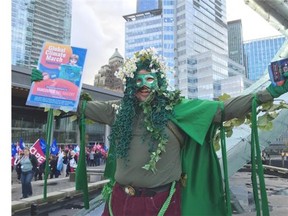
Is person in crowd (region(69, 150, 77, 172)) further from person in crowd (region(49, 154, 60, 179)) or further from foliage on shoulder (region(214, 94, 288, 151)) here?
foliage on shoulder (region(214, 94, 288, 151))

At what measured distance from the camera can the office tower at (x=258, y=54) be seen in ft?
447

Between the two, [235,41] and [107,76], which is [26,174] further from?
[235,41]

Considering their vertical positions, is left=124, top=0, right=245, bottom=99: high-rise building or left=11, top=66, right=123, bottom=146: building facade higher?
left=124, top=0, right=245, bottom=99: high-rise building

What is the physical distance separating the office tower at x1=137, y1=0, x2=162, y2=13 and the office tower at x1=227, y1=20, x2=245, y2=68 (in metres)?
57.7

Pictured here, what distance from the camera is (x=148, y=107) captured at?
10.0 feet

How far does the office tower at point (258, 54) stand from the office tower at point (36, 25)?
98045mm

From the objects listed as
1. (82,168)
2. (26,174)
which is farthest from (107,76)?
(82,168)

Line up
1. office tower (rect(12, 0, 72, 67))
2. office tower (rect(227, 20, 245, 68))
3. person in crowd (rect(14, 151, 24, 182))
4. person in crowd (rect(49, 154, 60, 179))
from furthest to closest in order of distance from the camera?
1. office tower (rect(227, 20, 245, 68))
2. office tower (rect(12, 0, 72, 67))
3. person in crowd (rect(49, 154, 60, 179))
4. person in crowd (rect(14, 151, 24, 182))

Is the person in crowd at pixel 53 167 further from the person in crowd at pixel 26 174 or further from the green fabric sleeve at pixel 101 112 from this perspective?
the green fabric sleeve at pixel 101 112

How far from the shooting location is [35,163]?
1166cm

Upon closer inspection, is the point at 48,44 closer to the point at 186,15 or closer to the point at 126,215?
the point at 126,215

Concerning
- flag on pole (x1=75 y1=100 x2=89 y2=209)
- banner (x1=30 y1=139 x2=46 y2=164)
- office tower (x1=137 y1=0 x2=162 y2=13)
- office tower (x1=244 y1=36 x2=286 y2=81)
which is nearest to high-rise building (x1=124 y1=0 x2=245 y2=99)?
office tower (x1=137 y1=0 x2=162 y2=13)

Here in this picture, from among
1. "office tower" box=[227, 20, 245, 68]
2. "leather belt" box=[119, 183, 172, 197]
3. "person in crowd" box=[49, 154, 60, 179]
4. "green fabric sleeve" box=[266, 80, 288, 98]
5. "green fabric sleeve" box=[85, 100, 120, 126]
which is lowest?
"person in crowd" box=[49, 154, 60, 179]

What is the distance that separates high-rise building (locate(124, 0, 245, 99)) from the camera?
331ft
